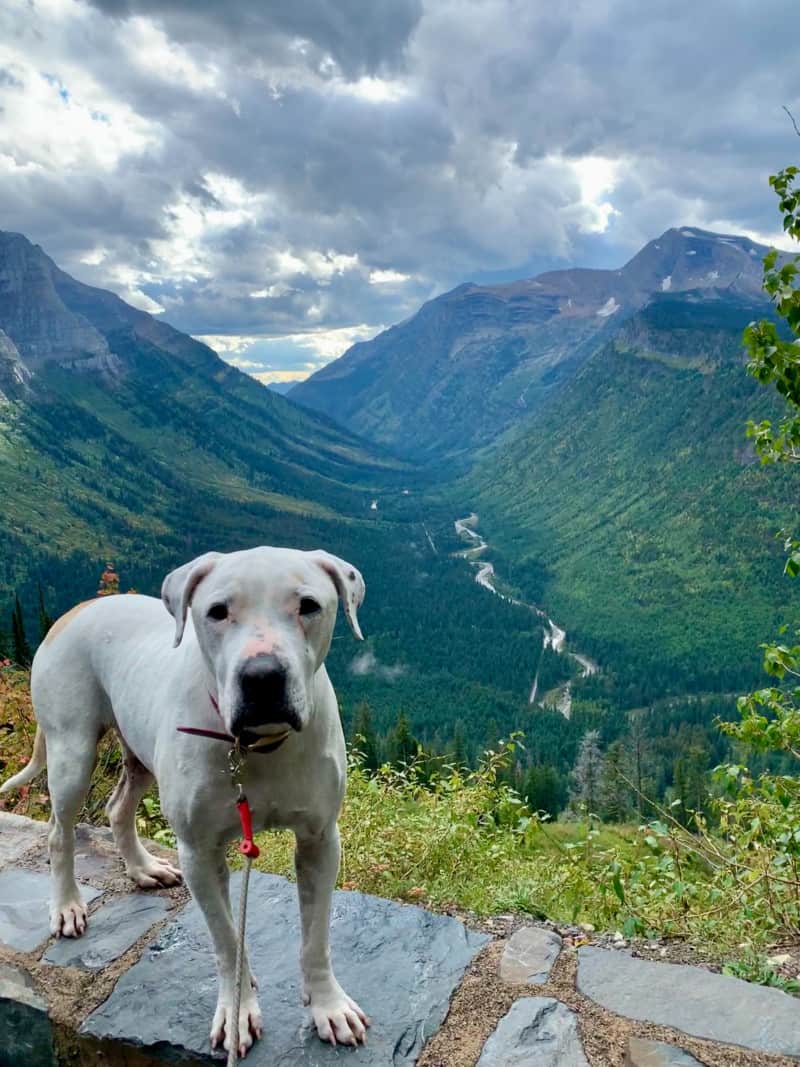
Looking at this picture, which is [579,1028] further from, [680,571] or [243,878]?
[680,571]

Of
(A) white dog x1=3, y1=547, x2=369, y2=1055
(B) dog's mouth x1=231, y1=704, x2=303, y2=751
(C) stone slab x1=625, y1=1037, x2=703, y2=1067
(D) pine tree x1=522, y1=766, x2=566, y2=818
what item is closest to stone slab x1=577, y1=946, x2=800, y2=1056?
(C) stone slab x1=625, y1=1037, x2=703, y2=1067

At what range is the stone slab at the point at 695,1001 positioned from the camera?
2.70m

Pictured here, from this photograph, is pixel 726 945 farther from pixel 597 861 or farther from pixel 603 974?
pixel 597 861

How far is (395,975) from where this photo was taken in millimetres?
3201

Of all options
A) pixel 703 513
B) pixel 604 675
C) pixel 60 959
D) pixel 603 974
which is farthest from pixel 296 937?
pixel 703 513

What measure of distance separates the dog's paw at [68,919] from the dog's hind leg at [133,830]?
1.15 feet

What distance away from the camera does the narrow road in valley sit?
10775cm

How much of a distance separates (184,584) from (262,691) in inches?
21.3

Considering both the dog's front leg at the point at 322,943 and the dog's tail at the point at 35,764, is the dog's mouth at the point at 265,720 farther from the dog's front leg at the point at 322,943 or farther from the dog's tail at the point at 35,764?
the dog's tail at the point at 35,764

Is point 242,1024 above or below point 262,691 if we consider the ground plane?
below

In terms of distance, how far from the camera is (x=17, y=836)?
4.47 m

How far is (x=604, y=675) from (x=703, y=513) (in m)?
73.7

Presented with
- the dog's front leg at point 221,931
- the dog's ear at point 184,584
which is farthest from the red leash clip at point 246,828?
the dog's ear at point 184,584

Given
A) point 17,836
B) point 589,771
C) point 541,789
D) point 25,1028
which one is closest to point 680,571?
point 589,771
